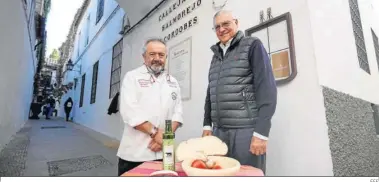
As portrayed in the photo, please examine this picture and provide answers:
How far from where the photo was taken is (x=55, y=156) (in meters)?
2.22

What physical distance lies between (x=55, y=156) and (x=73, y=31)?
815cm

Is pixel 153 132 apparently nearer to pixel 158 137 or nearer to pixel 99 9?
pixel 158 137

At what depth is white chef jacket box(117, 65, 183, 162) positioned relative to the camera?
41.7 inches

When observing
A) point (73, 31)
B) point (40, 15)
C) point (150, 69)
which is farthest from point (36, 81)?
point (150, 69)

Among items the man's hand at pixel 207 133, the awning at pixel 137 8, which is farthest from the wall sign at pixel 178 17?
the man's hand at pixel 207 133

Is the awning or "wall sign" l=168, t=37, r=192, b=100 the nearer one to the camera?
"wall sign" l=168, t=37, r=192, b=100

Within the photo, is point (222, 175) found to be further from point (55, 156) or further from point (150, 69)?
point (55, 156)

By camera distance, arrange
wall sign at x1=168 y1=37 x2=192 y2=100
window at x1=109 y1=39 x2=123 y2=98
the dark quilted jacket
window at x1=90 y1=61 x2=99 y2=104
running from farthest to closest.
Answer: window at x1=90 y1=61 x2=99 y2=104
window at x1=109 y1=39 x2=123 y2=98
wall sign at x1=168 y1=37 x2=192 y2=100
the dark quilted jacket

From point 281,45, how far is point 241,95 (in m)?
0.55

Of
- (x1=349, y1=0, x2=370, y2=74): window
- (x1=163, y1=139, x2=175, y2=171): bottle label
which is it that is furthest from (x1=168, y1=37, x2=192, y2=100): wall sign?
(x1=349, y1=0, x2=370, y2=74): window

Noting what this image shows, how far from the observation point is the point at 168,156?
0.64 metres

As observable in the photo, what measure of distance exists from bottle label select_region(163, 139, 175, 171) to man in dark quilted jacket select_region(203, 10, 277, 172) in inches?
14.2

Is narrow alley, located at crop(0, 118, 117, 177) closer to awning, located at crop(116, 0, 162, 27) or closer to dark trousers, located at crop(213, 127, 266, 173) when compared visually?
dark trousers, located at crop(213, 127, 266, 173)

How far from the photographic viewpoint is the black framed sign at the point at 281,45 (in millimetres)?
1204
